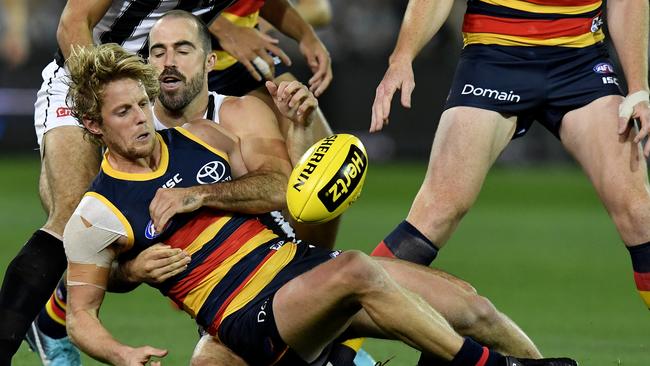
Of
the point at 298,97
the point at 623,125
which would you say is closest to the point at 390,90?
the point at 298,97

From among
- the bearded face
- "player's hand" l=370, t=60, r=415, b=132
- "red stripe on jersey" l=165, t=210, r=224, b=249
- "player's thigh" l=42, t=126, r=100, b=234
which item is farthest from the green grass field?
"player's hand" l=370, t=60, r=415, b=132

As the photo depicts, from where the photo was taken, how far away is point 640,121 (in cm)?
613

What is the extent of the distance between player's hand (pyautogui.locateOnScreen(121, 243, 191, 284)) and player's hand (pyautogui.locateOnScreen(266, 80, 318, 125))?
84cm

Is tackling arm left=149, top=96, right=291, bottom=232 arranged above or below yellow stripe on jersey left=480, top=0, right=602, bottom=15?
below

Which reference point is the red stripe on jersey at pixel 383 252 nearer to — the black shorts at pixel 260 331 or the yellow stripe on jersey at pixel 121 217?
the black shorts at pixel 260 331

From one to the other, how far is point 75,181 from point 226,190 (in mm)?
950

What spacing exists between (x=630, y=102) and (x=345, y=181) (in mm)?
1420

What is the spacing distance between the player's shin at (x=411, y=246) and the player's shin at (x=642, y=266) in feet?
3.01

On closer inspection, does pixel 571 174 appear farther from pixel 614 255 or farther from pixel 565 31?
pixel 565 31

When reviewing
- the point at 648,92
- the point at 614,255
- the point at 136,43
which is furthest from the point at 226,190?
the point at 614,255

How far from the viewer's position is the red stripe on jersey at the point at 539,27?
6.49m

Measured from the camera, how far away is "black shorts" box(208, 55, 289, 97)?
24.7 feet

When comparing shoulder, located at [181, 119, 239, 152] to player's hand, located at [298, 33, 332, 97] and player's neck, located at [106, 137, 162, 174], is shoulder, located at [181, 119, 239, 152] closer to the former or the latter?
player's neck, located at [106, 137, 162, 174]

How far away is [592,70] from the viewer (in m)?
6.43
